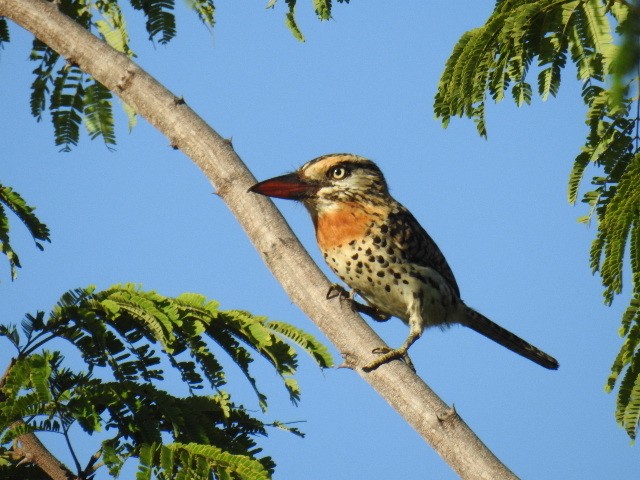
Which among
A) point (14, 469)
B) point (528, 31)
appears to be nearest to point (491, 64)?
point (528, 31)

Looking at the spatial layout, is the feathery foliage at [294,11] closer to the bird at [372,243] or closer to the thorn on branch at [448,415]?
the bird at [372,243]

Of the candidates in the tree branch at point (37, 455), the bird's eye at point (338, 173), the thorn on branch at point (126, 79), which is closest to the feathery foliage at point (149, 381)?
the tree branch at point (37, 455)

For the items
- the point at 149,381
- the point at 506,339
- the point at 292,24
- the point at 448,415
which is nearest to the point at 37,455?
the point at 149,381

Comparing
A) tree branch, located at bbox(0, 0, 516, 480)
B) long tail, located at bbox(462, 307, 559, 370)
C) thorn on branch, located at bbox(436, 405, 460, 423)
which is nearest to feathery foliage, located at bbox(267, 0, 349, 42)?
tree branch, located at bbox(0, 0, 516, 480)

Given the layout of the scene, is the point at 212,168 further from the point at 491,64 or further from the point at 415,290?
the point at 415,290

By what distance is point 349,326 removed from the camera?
135 inches

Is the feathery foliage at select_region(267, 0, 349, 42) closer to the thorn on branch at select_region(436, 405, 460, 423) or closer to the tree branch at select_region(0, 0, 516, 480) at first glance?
the tree branch at select_region(0, 0, 516, 480)

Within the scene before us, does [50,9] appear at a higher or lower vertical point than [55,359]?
higher

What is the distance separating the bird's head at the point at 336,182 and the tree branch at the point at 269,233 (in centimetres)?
126

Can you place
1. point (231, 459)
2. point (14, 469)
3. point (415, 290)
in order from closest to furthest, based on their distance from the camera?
point (231, 459) < point (14, 469) < point (415, 290)

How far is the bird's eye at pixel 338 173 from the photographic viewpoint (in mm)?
5535

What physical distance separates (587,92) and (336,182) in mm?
2486

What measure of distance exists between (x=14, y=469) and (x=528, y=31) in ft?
8.05

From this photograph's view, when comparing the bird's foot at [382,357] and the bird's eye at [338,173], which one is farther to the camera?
the bird's eye at [338,173]
